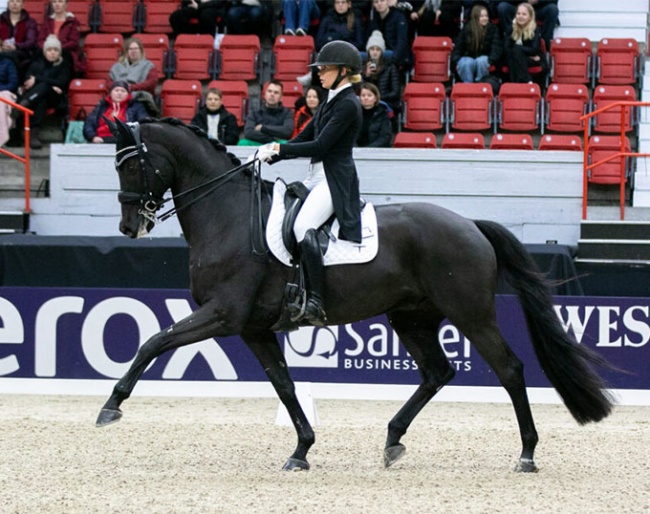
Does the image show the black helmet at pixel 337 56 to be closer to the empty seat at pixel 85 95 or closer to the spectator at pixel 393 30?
the spectator at pixel 393 30

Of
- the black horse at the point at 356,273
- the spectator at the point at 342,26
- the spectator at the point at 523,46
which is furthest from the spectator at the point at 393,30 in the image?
the black horse at the point at 356,273

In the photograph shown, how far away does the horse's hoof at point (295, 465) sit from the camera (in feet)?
21.6

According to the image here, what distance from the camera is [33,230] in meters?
11.9

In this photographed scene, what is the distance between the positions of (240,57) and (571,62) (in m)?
4.01

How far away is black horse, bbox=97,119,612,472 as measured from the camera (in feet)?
21.4

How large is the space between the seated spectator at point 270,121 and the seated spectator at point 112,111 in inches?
46.0

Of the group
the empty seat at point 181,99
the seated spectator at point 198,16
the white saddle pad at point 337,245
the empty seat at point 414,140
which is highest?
the seated spectator at point 198,16

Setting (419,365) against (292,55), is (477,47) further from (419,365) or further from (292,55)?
(419,365)

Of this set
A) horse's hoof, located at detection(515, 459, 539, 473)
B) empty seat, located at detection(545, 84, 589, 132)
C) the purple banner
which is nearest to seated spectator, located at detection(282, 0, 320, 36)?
empty seat, located at detection(545, 84, 589, 132)

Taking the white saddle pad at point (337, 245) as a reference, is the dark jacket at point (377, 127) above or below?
above

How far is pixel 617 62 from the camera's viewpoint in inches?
537

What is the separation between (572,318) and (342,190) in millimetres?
3904

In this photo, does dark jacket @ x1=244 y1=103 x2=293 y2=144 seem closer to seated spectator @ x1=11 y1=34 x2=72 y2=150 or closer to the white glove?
seated spectator @ x1=11 y1=34 x2=72 y2=150

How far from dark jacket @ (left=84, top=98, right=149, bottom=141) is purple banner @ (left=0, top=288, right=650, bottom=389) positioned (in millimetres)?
2965
